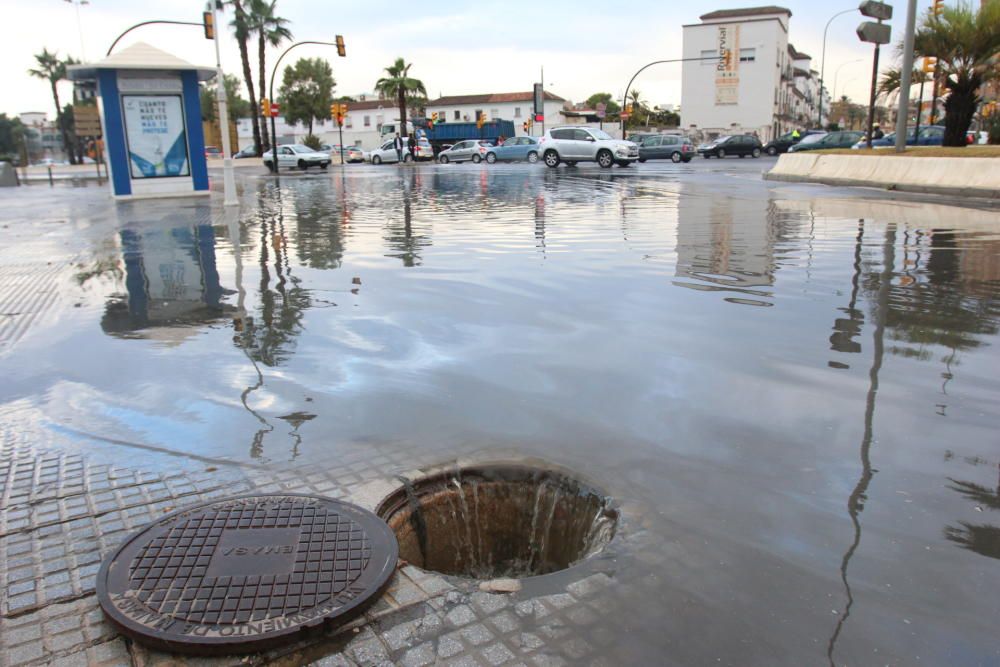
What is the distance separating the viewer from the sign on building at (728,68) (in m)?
79.3

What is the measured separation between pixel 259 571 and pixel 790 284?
6474 millimetres

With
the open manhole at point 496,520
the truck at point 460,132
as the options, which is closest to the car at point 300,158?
the truck at point 460,132

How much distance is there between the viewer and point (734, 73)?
79938 millimetres

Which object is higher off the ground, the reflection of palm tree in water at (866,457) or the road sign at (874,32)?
the road sign at (874,32)

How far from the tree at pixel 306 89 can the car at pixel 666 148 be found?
55.7 meters

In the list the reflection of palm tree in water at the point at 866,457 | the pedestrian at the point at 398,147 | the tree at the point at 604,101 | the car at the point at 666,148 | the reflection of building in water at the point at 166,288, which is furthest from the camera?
the tree at the point at 604,101

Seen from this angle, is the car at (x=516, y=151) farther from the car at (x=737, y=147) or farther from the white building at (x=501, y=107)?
the white building at (x=501, y=107)

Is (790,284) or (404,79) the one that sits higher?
(404,79)

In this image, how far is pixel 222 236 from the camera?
1273 centimetres

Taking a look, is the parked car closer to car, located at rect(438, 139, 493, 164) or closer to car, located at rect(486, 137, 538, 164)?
car, located at rect(486, 137, 538, 164)

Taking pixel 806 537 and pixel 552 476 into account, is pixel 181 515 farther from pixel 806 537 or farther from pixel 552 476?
pixel 806 537

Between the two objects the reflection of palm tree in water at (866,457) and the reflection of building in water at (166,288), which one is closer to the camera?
the reflection of palm tree in water at (866,457)

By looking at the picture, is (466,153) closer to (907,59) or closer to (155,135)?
(155,135)

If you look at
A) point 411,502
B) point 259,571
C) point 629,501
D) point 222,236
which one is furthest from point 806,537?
point 222,236
